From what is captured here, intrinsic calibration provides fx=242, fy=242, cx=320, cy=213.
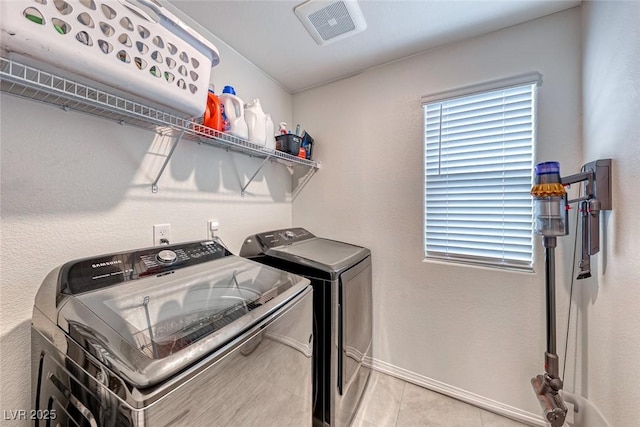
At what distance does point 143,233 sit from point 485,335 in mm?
2248

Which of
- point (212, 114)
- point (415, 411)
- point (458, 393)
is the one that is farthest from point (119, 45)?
point (458, 393)

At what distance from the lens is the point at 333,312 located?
4.59 ft

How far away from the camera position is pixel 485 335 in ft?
5.55

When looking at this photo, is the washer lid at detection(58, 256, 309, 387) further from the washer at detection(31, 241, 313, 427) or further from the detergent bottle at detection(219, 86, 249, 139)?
the detergent bottle at detection(219, 86, 249, 139)

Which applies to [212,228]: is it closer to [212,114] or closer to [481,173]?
[212,114]

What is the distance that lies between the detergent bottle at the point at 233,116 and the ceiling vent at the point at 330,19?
0.66m

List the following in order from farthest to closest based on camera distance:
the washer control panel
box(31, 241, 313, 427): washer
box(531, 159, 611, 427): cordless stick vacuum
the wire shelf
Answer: box(531, 159, 611, 427): cordless stick vacuum → the washer control panel → the wire shelf → box(31, 241, 313, 427): washer

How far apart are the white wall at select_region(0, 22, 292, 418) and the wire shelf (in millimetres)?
43

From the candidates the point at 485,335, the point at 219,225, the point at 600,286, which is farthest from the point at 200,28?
the point at 485,335

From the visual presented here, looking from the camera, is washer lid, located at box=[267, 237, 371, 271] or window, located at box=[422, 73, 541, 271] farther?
window, located at box=[422, 73, 541, 271]

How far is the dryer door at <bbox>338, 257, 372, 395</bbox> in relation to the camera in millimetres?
1466

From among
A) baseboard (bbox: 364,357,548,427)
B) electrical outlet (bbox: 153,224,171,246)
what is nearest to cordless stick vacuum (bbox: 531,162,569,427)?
baseboard (bbox: 364,357,548,427)

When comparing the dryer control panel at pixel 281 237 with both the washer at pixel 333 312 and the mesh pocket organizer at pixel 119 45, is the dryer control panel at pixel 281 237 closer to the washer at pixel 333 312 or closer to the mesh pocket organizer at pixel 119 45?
the washer at pixel 333 312

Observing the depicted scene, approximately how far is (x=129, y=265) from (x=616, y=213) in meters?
2.14
